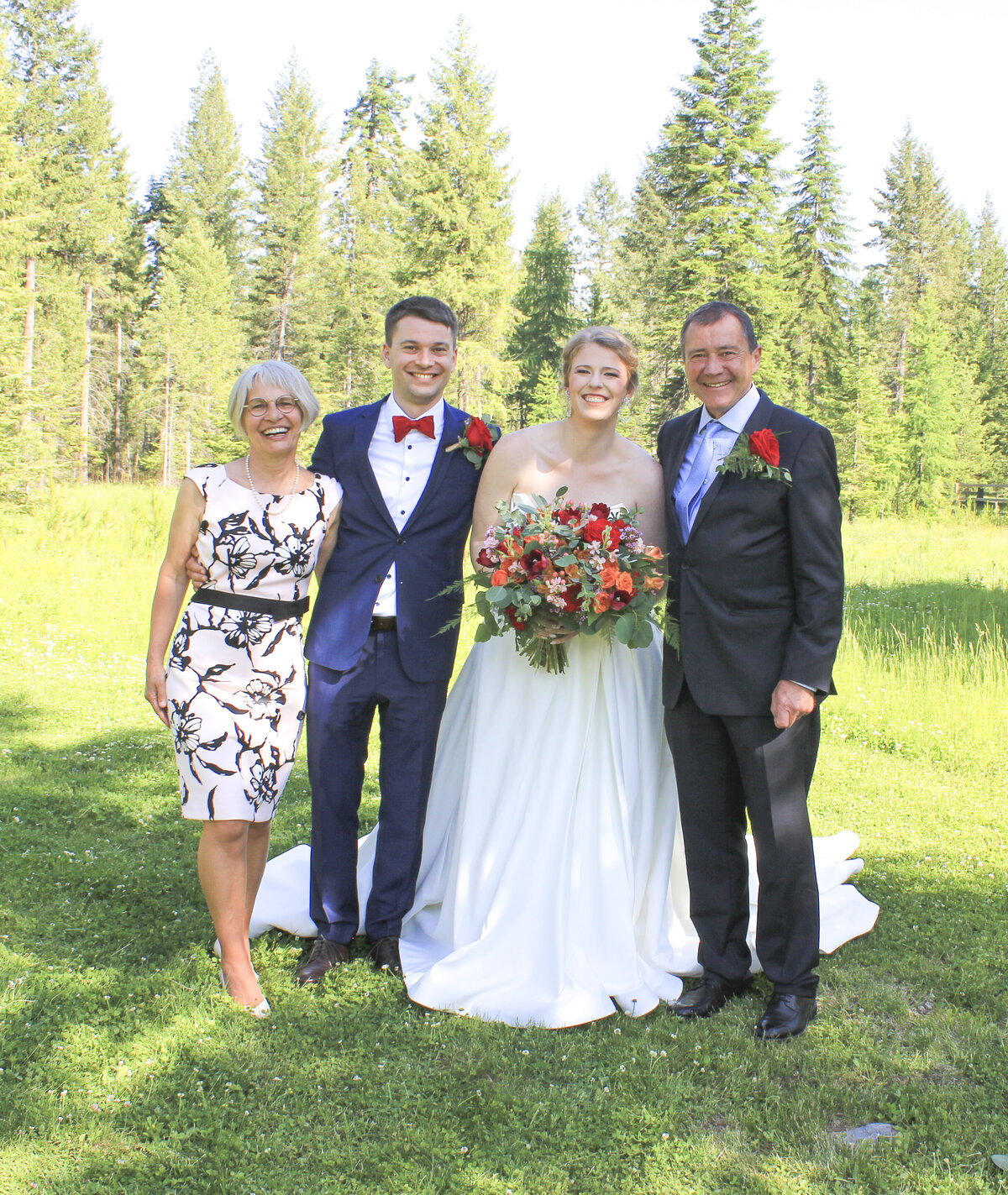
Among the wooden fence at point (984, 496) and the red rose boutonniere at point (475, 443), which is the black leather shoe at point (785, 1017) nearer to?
the red rose boutonniere at point (475, 443)

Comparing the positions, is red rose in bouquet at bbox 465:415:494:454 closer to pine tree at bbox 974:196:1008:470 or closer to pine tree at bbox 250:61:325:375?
pine tree at bbox 250:61:325:375

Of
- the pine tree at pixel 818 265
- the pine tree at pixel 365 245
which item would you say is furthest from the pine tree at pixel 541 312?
the pine tree at pixel 818 265

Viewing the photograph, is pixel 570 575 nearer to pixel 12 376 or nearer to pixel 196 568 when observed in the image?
pixel 196 568

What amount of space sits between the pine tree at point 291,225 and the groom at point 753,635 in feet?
127

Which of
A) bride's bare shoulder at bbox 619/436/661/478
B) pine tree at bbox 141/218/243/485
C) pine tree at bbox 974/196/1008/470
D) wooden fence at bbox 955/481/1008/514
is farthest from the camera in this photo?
pine tree at bbox 974/196/1008/470

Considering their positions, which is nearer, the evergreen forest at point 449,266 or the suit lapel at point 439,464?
the suit lapel at point 439,464

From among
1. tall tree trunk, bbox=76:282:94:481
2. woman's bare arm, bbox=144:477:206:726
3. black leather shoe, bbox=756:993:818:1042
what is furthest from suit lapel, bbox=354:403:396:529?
tall tree trunk, bbox=76:282:94:481

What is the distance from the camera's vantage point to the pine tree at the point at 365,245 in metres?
41.0

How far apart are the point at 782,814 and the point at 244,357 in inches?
1643

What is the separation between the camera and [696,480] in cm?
395

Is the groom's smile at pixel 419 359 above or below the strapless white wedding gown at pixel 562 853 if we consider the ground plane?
above

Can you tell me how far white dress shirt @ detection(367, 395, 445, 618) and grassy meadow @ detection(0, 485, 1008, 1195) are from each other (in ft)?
5.31

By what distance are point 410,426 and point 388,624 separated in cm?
86

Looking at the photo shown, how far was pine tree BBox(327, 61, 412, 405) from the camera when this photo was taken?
4097 centimetres
